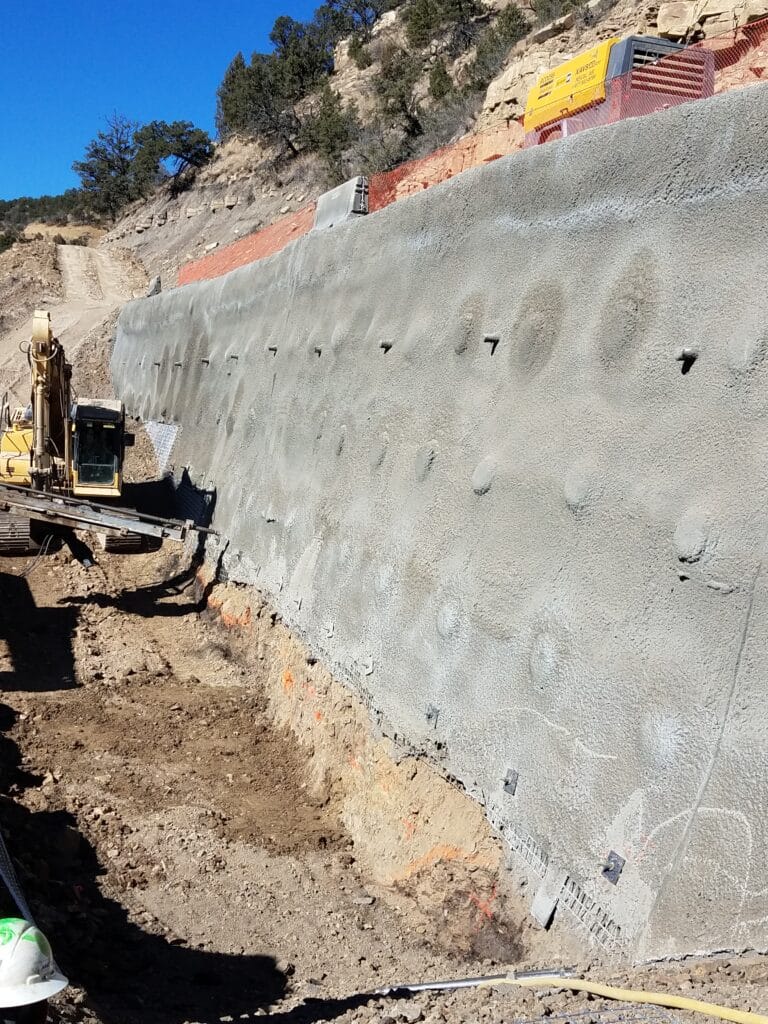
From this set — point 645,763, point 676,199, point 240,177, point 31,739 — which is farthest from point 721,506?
point 240,177

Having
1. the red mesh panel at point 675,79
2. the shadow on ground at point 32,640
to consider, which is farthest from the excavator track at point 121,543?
the red mesh panel at point 675,79

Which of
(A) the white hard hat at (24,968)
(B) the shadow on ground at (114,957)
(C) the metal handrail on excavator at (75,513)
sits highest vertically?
(C) the metal handrail on excavator at (75,513)

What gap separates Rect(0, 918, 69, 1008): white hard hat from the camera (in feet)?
11.4

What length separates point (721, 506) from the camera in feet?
18.8

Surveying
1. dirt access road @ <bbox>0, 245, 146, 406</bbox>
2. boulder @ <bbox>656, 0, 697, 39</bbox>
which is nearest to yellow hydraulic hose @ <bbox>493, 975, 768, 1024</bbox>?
boulder @ <bbox>656, 0, 697, 39</bbox>

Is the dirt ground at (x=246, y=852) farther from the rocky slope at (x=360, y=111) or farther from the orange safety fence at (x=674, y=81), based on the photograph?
the rocky slope at (x=360, y=111)

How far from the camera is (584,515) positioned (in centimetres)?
683

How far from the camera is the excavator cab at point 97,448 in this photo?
1669 cm

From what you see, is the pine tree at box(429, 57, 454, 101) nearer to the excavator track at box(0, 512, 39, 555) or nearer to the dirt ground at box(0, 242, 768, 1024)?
the excavator track at box(0, 512, 39, 555)

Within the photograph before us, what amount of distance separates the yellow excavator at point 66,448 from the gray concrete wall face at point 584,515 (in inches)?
270

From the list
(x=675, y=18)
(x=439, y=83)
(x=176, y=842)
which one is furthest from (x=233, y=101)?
(x=176, y=842)

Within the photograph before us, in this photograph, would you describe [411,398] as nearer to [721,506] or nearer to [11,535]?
[721,506]

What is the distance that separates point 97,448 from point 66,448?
0.56 m

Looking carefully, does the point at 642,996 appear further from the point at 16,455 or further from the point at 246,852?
the point at 16,455
